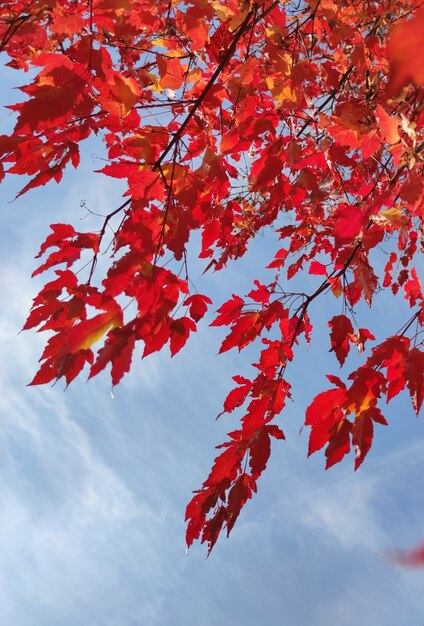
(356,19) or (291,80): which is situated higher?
(356,19)

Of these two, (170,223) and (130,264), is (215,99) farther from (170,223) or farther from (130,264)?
(130,264)

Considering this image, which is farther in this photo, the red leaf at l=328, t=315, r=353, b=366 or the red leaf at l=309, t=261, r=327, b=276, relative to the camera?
the red leaf at l=309, t=261, r=327, b=276

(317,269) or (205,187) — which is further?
(317,269)

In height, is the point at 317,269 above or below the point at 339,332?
above

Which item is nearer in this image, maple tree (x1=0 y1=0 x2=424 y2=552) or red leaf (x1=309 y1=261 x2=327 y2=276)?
maple tree (x1=0 y1=0 x2=424 y2=552)

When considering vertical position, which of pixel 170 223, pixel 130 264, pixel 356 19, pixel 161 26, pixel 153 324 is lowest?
pixel 153 324

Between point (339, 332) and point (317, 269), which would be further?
point (317, 269)

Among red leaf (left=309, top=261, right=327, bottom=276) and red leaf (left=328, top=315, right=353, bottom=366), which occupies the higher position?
red leaf (left=309, top=261, right=327, bottom=276)

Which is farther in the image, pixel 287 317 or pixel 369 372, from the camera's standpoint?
pixel 287 317

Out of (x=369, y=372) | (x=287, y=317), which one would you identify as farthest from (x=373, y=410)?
(x=287, y=317)

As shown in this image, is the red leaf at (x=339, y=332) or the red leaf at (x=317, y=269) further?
the red leaf at (x=317, y=269)

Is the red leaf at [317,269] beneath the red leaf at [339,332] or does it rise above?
above

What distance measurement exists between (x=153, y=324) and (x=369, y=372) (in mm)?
1025

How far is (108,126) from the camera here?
2.81 m
